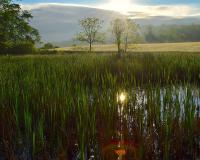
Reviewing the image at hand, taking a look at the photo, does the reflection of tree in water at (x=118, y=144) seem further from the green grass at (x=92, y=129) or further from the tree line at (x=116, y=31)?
the tree line at (x=116, y=31)

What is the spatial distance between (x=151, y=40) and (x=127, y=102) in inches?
6509

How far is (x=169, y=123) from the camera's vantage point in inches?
208

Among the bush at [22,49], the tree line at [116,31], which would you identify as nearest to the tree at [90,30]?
the tree line at [116,31]

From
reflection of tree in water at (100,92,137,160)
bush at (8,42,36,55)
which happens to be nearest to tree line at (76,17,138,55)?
bush at (8,42,36,55)

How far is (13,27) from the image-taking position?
108 feet

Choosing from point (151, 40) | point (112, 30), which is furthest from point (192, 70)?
point (151, 40)

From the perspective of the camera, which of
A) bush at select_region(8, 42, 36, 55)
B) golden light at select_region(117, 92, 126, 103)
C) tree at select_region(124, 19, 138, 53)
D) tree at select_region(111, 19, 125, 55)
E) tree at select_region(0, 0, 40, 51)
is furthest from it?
tree at select_region(124, 19, 138, 53)

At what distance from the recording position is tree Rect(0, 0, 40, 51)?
3056 cm

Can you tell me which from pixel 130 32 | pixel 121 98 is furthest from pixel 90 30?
pixel 121 98

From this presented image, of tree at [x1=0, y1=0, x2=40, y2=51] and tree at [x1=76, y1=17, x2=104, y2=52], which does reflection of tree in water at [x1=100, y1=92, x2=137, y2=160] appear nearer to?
tree at [x1=0, y1=0, x2=40, y2=51]

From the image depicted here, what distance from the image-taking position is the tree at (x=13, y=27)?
30.6m

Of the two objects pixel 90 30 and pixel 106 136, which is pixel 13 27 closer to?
pixel 106 136

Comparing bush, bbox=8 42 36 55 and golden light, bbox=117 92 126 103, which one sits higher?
golden light, bbox=117 92 126 103

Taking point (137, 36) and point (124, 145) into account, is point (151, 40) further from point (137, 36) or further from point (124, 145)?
point (124, 145)
